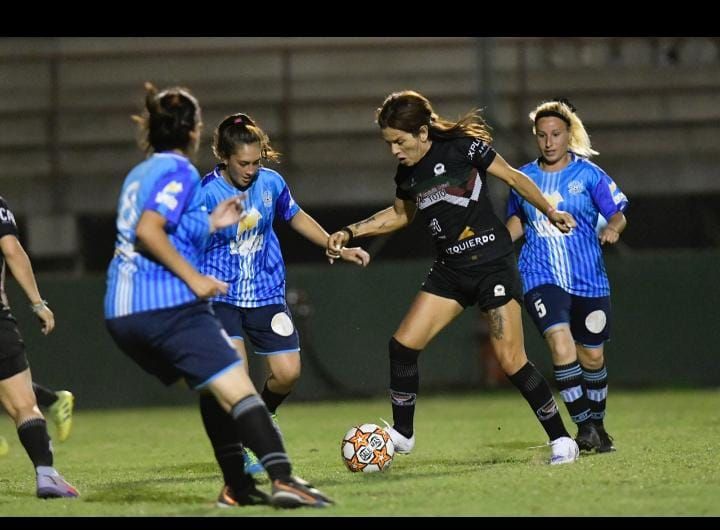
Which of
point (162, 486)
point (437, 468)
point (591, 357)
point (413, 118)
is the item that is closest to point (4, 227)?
point (162, 486)

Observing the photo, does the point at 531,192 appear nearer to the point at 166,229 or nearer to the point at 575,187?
the point at 575,187

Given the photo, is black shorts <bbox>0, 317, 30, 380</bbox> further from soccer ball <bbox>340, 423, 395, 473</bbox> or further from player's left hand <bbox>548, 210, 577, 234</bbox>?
player's left hand <bbox>548, 210, 577, 234</bbox>

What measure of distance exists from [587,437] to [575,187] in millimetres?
1619

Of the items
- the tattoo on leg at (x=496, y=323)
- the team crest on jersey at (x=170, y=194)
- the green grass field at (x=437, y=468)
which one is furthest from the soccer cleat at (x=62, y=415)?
the tattoo on leg at (x=496, y=323)

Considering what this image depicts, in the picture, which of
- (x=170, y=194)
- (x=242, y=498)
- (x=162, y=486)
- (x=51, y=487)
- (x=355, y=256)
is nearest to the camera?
(x=170, y=194)

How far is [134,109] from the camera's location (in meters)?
16.8

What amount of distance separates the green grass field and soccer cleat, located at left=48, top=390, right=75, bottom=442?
0.35m

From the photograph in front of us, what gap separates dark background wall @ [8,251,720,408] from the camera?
14281mm

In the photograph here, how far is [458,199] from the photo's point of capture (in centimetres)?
756

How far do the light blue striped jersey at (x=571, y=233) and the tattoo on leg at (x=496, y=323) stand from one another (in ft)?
2.66

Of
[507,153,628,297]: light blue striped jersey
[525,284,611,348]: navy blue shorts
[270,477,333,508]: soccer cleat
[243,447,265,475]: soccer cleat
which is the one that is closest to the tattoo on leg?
[525,284,611,348]: navy blue shorts

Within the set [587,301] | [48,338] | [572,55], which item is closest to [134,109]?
[48,338]

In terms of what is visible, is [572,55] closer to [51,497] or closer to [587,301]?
[587,301]

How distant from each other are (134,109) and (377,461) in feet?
34.1
